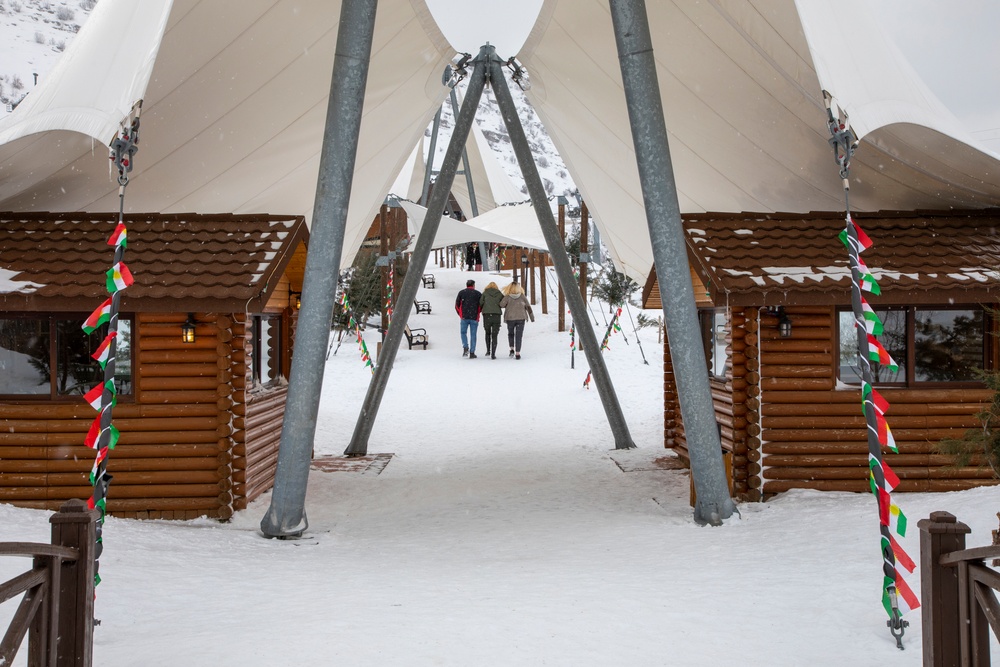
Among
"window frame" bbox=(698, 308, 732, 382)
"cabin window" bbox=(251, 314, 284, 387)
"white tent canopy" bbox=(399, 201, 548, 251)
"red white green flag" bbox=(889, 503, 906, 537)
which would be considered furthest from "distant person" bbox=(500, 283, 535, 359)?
"red white green flag" bbox=(889, 503, 906, 537)

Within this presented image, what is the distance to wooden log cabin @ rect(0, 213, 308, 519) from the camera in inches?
277

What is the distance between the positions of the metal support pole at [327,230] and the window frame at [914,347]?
4.60 metres

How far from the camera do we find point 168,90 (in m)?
7.37

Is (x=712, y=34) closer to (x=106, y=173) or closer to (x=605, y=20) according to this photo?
(x=605, y=20)

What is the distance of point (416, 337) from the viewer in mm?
20406

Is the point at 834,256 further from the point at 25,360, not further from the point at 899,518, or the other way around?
the point at 25,360

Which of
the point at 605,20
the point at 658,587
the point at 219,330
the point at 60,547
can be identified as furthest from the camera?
the point at 605,20

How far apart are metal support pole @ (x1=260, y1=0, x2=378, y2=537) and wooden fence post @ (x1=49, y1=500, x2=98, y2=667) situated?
3.12 meters

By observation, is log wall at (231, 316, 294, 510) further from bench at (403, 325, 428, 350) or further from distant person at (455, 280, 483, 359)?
bench at (403, 325, 428, 350)

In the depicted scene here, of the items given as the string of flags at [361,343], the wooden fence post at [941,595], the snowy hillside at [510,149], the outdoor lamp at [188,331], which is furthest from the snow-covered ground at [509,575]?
the snowy hillside at [510,149]

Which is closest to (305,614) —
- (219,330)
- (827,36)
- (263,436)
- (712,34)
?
(219,330)

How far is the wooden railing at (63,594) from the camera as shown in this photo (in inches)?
116

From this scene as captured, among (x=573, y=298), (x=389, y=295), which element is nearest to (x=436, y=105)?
(x=573, y=298)

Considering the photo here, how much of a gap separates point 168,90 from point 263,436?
340 cm
